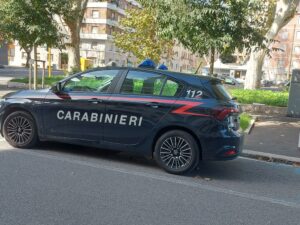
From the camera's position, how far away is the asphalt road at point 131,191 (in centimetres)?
453

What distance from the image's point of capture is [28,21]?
1366 centimetres

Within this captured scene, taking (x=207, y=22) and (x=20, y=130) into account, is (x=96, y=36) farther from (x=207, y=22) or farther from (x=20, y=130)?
(x=20, y=130)

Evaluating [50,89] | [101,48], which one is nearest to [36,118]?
[50,89]

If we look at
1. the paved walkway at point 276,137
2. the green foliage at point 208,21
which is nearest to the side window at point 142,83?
the paved walkway at point 276,137

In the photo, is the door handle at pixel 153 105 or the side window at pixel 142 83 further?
the side window at pixel 142 83

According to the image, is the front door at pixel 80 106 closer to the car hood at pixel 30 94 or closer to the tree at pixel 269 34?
the car hood at pixel 30 94

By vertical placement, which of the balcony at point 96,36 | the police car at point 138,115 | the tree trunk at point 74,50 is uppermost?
the balcony at point 96,36

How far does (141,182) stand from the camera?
19.3 feet

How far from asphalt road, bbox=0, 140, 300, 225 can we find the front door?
45 centimetres

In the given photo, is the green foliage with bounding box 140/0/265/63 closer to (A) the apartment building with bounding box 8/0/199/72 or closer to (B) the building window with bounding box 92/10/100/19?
(A) the apartment building with bounding box 8/0/199/72

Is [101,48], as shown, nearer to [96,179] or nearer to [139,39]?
[139,39]

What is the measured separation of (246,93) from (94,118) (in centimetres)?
1164

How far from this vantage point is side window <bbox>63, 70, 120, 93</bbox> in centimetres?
689

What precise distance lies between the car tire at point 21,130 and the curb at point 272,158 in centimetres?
414
